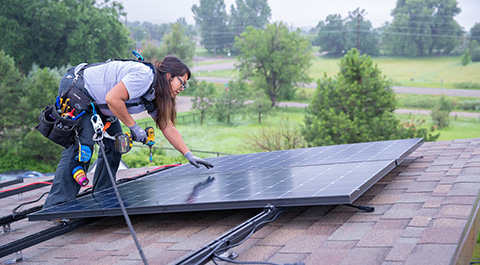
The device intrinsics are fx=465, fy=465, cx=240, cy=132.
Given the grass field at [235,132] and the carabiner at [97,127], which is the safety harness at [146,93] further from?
the grass field at [235,132]

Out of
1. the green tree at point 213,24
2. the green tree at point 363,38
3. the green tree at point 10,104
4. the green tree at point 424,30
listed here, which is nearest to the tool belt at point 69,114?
the green tree at point 10,104

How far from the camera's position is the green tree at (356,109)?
19.3m

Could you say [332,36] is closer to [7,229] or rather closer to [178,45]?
[178,45]

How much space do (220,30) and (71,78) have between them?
267ft

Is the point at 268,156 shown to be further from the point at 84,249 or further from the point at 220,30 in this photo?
the point at 220,30

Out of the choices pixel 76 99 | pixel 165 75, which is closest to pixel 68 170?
pixel 76 99

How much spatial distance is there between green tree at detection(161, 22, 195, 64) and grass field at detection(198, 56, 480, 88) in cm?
575

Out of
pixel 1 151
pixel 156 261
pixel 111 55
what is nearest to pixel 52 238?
pixel 156 261

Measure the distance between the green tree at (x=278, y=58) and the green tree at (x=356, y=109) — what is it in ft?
103

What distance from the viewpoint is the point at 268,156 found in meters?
6.08

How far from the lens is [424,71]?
58438mm

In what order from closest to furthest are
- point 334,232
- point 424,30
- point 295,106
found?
point 334,232 → point 295,106 → point 424,30

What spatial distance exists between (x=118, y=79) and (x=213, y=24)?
275 ft

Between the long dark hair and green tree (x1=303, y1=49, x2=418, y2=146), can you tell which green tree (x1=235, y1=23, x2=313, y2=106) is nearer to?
green tree (x1=303, y1=49, x2=418, y2=146)
